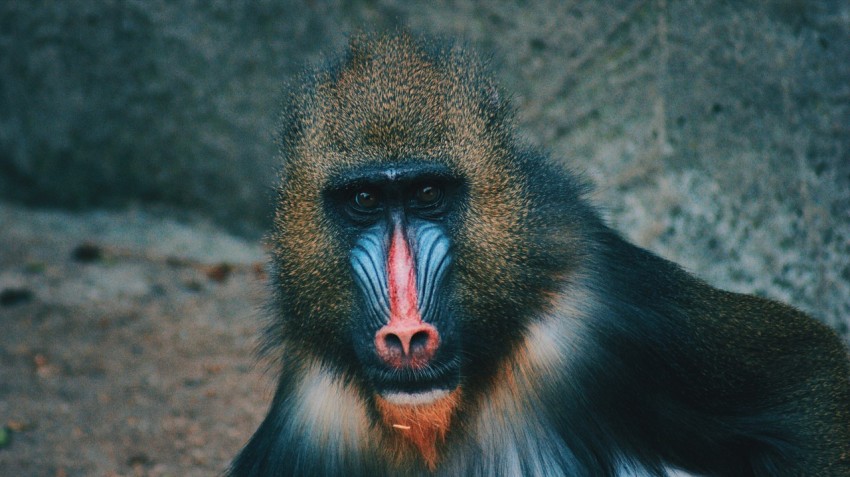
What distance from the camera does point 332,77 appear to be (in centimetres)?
261

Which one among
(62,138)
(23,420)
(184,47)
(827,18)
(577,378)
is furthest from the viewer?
(62,138)

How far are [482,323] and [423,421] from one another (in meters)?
0.30

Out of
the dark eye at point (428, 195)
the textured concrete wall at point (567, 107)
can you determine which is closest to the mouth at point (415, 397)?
the dark eye at point (428, 195)

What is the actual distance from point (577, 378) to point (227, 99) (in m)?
3.28

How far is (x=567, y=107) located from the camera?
14.2 ft

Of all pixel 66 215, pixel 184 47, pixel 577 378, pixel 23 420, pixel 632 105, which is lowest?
pixel 23 420

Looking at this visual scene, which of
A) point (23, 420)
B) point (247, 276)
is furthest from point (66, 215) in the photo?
point (23, 420)

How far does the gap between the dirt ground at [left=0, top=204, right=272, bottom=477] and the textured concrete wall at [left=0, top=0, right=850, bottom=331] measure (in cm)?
24

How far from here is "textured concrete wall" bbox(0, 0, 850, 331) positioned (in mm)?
3621

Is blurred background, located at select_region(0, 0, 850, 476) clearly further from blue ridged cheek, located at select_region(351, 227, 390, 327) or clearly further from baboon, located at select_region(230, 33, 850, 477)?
blue ridged cheek, located at select_region(351, 227, 390, 327)

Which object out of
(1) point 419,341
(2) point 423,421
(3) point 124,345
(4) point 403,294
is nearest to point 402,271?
(4) point 403,294

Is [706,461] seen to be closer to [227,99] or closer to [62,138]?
[227,99]

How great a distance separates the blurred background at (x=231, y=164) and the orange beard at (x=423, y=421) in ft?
2.94

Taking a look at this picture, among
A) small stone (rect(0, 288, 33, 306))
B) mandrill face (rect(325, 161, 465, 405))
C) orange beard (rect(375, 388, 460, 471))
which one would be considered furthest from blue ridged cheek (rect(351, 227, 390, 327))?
small stone (rect(0, 288, 33, 306))
